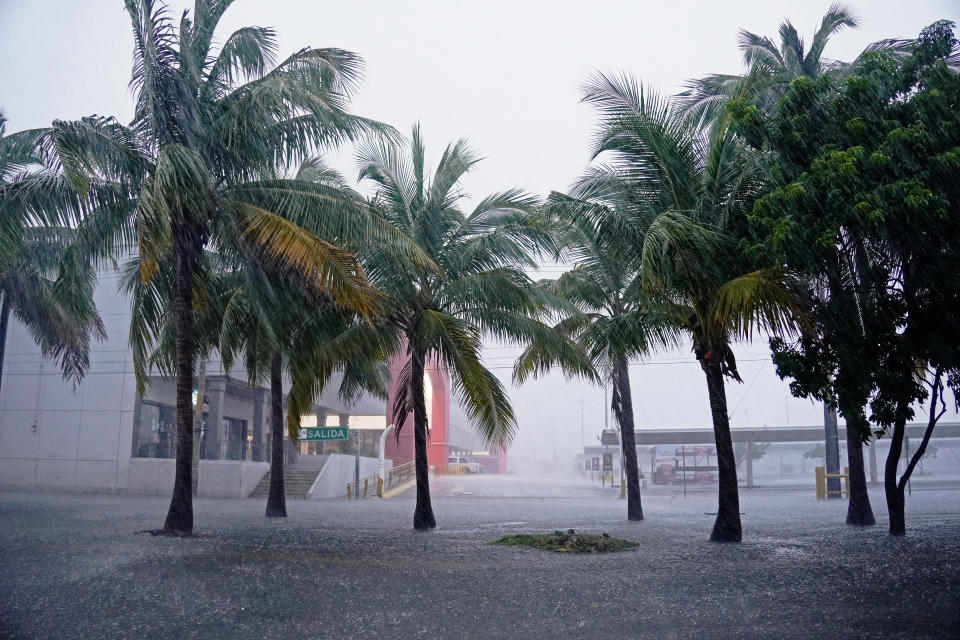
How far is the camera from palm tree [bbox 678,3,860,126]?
601 inches

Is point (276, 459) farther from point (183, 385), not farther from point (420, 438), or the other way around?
point (183, 385)

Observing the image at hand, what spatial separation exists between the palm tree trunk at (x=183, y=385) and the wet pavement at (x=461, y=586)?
626 millimetres

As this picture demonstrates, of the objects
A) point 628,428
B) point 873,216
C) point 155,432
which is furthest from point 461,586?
point 155,432

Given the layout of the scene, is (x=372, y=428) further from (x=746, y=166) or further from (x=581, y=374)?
(x=746, y=166)

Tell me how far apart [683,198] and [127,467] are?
26034 mm

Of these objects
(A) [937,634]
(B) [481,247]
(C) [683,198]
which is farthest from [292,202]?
(A) [937,634]

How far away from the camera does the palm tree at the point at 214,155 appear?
11344mm

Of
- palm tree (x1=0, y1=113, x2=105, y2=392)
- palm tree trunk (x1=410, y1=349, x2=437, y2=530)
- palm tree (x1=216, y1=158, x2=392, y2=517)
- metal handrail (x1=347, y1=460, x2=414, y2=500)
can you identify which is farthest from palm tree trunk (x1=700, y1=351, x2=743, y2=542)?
metal handrail (x1=347, y1=460, x2=414, y2=500)

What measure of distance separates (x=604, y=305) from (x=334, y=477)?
19.0m

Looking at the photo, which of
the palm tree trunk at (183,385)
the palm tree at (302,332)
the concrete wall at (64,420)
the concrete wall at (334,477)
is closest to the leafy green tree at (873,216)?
the palm tree at (302,332)

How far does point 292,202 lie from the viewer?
39.8 feet

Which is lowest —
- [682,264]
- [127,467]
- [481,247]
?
[127,467]

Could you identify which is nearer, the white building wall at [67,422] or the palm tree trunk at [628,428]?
the palm tree trunk at [628,428]

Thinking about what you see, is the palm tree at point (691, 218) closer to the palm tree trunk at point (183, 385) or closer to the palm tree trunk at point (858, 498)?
the palm tree trunk at point (858, 498)
